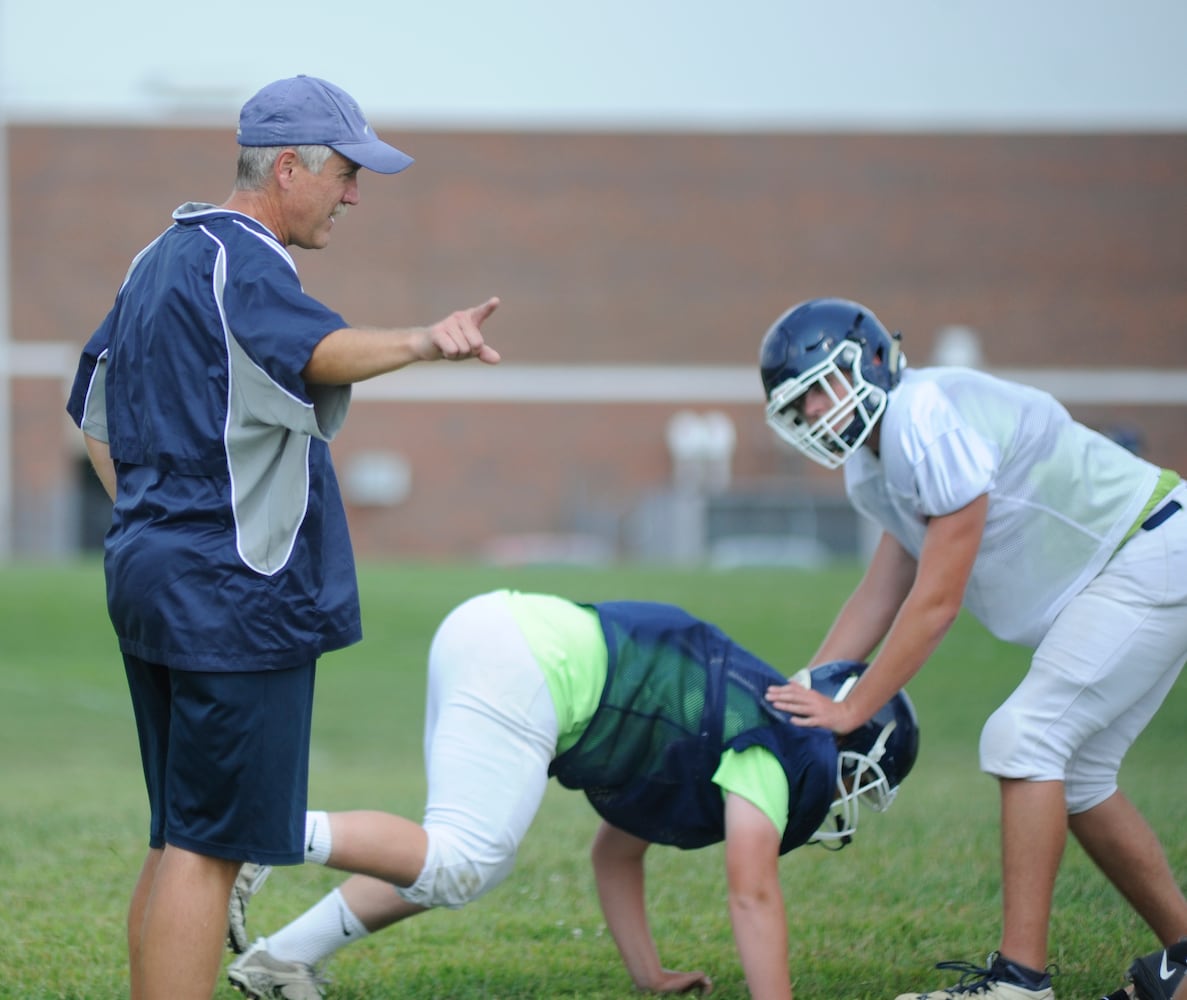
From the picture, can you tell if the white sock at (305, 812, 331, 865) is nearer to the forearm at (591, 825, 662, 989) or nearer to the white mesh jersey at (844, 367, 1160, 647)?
the forearm at (591, 825, 662, 989)

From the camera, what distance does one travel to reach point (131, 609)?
10.6 feet

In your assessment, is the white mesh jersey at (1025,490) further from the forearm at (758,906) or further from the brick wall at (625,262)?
the brick wall at (625,262)

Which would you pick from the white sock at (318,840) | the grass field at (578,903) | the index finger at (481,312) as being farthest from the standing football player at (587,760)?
the index finger at (481,312)

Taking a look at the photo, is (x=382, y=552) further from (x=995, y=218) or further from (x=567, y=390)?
(x=995, y=218)

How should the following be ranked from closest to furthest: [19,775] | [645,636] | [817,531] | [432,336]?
[432,336], [645,636], [19,775], [817,531]

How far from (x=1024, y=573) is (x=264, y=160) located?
2222 millimetres

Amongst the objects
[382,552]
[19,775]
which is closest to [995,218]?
[382,552]

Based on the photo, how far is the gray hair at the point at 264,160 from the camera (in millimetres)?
3324

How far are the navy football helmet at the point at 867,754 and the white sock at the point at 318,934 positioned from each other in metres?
1.21

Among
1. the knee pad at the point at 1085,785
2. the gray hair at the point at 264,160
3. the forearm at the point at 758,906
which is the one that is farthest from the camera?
the knee pad at the point at 1085,785

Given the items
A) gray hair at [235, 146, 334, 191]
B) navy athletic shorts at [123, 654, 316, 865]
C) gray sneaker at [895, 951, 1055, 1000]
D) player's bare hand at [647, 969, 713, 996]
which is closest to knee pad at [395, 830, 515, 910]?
navy athletic shorts at [123, 654, 316, 865]

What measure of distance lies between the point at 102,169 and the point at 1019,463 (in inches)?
1658

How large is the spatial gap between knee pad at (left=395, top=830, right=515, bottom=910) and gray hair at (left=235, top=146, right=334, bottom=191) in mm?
1580

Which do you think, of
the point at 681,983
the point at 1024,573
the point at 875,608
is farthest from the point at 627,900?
the point at 1024,573
